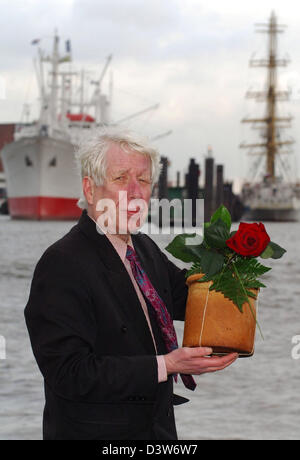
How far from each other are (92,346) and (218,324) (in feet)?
1.28

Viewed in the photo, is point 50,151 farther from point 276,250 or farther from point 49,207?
point 276,250

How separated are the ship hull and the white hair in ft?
201

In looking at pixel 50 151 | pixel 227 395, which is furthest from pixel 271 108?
pixel 227 395

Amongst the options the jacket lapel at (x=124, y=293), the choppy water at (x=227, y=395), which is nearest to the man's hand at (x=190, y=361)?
the jacket lapel at (x=124, y=293)

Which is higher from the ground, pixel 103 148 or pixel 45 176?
pixel 103 148

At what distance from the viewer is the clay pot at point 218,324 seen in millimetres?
2385

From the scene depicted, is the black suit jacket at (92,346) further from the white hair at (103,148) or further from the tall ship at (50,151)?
the tall ship at (50,151)

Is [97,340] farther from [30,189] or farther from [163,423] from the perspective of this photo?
[30,189]

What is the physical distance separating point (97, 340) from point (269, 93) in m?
92.0

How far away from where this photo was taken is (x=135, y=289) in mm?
2467

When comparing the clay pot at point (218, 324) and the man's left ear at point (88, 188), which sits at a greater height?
the man's left ear at point (88, 188)

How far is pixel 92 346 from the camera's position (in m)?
2.29

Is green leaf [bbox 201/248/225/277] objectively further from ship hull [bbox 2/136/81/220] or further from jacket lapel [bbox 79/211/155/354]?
ship hull [bbox 2/136/81/220]

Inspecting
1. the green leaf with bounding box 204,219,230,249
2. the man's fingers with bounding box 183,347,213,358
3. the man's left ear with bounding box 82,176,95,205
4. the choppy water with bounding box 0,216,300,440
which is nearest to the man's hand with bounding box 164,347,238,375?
the man's fingers with bounding box 183,347,213,358
